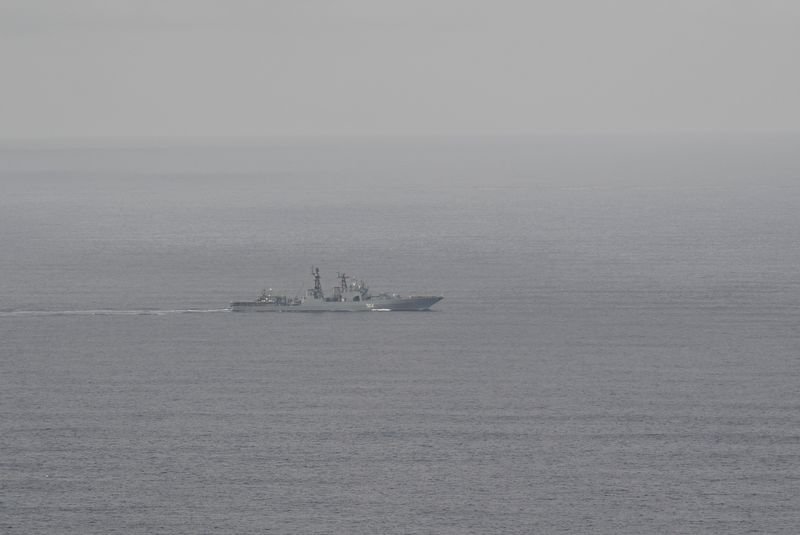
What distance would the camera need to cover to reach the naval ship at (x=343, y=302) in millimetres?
187500

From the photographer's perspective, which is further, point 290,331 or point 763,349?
point 290,331

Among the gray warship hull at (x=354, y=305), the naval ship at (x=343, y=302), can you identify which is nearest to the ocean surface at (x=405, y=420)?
the gray warship hull at (x=354, y=305)

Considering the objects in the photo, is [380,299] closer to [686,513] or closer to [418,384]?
[418,384]

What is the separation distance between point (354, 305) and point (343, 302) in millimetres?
1580

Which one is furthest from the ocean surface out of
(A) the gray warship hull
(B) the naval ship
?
(B) the naval ship

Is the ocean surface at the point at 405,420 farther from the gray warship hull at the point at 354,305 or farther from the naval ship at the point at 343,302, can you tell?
the naval ship at the point at 343,302

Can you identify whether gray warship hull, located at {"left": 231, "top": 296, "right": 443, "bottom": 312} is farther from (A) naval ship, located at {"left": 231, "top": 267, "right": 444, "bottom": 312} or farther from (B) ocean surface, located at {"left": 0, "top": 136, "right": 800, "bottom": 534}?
(B) ocean surface, located at {"left": 0, "top": 136, "right": 800, "bottom": 534}

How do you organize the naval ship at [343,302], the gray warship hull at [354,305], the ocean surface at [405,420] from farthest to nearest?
the naval ship at [343,302] < the gray warship hull at [354,305] < the ocean surface at [405,420]

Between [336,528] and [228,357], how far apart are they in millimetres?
56330

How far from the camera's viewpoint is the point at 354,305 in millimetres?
190750

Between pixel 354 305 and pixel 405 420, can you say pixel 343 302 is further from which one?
pixel 405 420

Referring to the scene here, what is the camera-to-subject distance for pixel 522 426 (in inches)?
4929

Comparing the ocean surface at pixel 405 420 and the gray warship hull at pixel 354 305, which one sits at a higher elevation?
the gray warship hull at pixel 354 305

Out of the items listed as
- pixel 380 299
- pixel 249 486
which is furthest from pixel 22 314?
pixel 249 486
